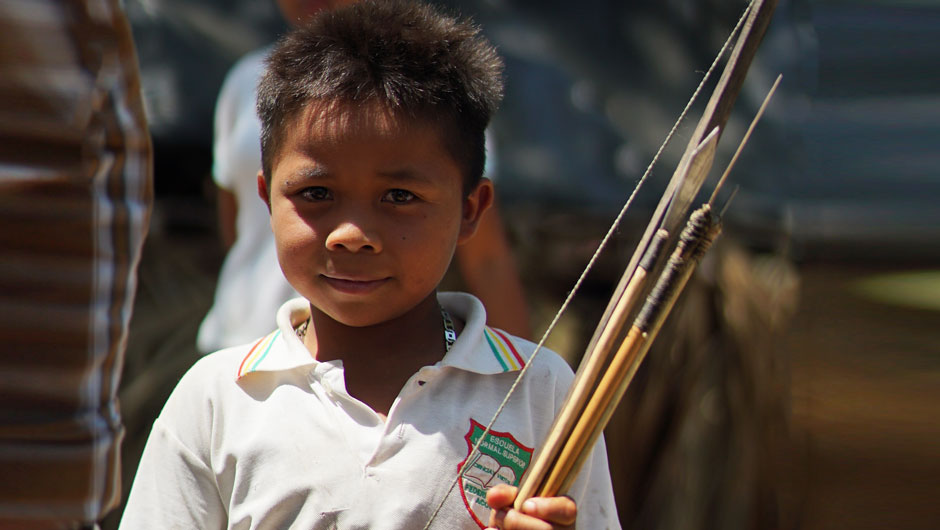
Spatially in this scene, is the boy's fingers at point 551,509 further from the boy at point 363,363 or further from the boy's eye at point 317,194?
the boy's eye at point 317,194

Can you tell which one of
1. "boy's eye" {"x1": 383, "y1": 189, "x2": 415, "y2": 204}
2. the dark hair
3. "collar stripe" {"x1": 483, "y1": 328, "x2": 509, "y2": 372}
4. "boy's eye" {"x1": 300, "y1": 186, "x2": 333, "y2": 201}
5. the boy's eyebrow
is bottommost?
"collar stripe" {"x1": 483, "y1": 328, "x2": 509, "y2": 372}

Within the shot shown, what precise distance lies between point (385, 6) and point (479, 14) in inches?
68.8

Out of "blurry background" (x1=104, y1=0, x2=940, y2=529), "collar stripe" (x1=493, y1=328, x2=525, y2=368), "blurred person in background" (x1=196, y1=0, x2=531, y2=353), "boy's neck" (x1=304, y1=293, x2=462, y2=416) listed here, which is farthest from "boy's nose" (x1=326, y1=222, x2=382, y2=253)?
"blurry background" (x1=104, y1=0, x2=940, y2=529)

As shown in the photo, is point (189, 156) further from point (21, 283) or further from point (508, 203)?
point (21, 283)

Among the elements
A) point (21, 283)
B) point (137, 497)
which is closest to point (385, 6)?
point (21, 283)

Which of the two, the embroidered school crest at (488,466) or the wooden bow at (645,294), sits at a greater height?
Result: the wooden bow at (645,294)

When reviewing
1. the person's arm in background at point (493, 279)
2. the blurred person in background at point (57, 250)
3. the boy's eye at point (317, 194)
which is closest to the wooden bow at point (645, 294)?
the boy's eye at point (317, 194)

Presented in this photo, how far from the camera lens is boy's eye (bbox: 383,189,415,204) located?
1217 mm

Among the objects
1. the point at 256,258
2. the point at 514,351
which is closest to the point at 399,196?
the point at 514,351

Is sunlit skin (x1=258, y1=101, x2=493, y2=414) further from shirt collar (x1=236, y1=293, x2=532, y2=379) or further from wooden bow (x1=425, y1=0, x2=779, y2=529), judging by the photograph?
wooden bow (x1=425, y1=0, x2=779, y2=529)

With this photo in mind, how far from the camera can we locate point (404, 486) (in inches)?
45.9

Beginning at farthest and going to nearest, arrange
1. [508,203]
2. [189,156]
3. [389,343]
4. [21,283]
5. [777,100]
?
[189,156], [508,203], [777,100], [389,343], [21,283]

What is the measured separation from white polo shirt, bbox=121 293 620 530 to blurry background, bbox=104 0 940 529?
161 cm

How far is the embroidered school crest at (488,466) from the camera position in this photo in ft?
3.89
